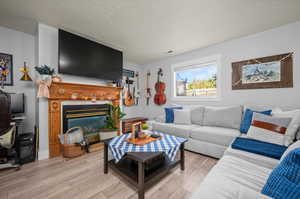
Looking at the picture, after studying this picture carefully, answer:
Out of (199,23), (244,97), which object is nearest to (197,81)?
(244,97)

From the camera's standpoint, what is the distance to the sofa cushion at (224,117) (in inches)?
87.7

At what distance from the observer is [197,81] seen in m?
3.27

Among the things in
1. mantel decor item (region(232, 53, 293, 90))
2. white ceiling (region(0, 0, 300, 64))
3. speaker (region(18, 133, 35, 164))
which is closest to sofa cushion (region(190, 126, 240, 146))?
mantel decor item (region(232, 53, 293, 90))

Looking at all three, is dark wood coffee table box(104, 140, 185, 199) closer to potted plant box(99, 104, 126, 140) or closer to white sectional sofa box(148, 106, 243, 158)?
white sectional sofa box(148, 106, 243, 158)

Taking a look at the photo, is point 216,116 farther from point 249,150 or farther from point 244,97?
point 249,150

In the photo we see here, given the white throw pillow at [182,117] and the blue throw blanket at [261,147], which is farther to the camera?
the white throw pillow at [182,117]

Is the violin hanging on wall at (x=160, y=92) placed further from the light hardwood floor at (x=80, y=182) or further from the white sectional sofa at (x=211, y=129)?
the light hardwood floor at (x=80, y=182)

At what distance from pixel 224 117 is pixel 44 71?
331 cm

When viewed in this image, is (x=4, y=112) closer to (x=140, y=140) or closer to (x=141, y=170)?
(x=140, y=140)

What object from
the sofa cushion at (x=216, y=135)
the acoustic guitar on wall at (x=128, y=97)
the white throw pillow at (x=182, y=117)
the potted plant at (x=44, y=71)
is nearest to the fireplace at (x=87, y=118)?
the potted plant at (x=44, y=71)

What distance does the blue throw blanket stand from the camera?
48.1 inches

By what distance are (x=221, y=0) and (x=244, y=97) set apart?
1.85m

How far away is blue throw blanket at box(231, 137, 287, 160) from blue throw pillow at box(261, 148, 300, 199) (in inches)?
31.2

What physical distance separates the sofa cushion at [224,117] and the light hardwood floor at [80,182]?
0.82 meters
